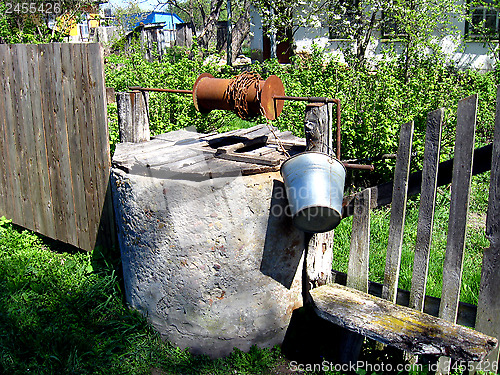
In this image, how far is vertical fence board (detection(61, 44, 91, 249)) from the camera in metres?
4.09

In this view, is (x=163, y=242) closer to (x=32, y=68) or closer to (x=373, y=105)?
(x=32, y=68)

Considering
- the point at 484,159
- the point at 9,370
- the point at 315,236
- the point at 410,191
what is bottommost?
the point at 9,370

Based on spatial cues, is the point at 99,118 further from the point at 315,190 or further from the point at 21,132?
the point at 315,190

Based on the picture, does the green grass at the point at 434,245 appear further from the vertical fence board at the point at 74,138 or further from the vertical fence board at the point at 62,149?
the vertical fence board at the point at 62,149

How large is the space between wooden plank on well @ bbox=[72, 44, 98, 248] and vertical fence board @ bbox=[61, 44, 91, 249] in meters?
0.04

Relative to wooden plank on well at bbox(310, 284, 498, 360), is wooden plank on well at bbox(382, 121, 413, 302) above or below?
above

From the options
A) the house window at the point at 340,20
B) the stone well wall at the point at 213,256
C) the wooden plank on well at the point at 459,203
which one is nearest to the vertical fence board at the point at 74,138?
the stone well wall at the point at 213,256

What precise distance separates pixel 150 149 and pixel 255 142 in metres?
0.80

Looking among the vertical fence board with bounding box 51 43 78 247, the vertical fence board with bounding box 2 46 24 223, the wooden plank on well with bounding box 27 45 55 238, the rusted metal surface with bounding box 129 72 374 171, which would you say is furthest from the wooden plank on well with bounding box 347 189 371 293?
the vertical fence board with bounding box 2 46 24 223

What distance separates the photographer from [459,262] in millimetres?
2703

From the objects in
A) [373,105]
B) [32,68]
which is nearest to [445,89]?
[373,105]

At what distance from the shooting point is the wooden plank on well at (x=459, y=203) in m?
2.57

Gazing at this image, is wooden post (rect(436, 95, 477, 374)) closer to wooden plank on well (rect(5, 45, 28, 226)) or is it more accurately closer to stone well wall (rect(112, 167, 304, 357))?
stone well wall (rect(112, 167, 304, 357))

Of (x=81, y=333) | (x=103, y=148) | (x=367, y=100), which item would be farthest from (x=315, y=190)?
(x=367, y=100)
